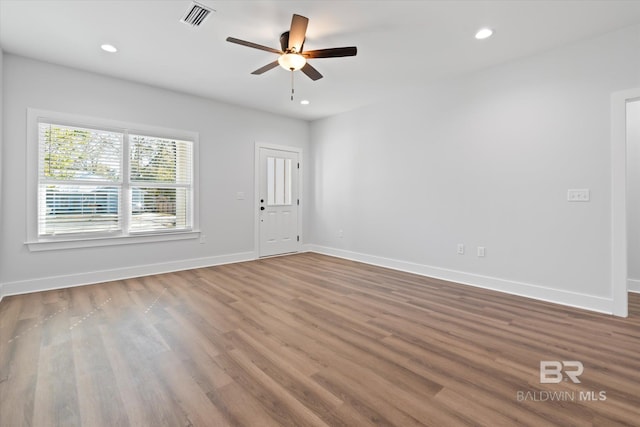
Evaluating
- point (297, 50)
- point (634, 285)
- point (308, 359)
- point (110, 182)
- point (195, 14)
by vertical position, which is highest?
point (195, 14)

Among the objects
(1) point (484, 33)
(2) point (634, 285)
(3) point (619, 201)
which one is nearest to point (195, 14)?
(1) point (484, 33)

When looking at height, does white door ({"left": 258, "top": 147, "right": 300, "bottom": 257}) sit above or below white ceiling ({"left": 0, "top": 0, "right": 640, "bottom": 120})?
below

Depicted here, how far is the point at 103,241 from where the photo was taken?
13.8 feet

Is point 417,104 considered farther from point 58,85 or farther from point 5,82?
point 5,82

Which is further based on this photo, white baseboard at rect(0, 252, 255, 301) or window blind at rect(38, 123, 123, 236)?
window blind at rect(38, 123, 123, 236)

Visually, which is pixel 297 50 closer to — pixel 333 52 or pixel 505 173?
pixel 333 52

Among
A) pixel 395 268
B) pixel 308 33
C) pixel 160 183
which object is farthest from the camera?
pixel 395 268

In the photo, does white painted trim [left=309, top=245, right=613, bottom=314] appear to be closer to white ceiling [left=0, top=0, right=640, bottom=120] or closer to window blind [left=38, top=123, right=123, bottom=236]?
white ceiling [left=0, top=0, right=640, bottom=120]

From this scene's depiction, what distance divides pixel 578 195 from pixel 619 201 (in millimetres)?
331

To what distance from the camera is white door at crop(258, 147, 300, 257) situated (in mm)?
5988

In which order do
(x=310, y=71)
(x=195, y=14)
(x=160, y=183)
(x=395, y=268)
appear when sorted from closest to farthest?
(x=195, y=14) < (x=310, y=71) < (x=160, y=183) < (x=395, y=268)

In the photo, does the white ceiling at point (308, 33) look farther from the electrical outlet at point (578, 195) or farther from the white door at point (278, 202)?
the white door at point (278, 202)

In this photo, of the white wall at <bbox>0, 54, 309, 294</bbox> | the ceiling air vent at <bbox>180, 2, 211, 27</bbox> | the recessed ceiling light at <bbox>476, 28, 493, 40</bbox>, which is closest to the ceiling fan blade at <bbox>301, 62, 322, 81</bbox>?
the ceiling air vent at <bbox>180, 2, 211, 27</bbox>

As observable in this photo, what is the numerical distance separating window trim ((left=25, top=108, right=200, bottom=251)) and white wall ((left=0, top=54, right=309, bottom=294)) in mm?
68
